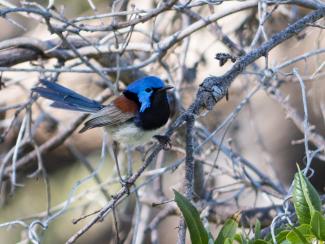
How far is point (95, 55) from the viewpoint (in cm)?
377

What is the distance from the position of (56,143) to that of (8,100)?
1.19 m

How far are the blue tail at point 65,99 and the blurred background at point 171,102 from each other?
0.33 ft

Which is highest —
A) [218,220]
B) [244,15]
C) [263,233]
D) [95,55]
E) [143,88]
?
[244,15]

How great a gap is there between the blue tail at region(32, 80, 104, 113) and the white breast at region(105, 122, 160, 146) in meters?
0.23

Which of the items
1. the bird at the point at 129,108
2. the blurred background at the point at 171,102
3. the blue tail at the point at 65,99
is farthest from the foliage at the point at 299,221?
the blue tail at the point at 65,99

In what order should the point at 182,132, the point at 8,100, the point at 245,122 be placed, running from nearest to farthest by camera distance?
the point at 182,132, the point at 8,100, the point at 245,122

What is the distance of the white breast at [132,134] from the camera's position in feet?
12.0

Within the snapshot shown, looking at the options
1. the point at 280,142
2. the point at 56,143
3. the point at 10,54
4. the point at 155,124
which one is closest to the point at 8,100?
the point at 56,143

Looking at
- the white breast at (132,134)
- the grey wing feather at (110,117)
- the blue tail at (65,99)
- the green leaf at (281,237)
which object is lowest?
the green leaf at (281,237)

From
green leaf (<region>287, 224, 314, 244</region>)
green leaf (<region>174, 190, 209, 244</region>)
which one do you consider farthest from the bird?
green leaf (<region>287, 224, 314, 244</region>)

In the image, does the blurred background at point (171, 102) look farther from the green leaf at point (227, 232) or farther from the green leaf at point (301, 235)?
the green leaf at point (301, 235)

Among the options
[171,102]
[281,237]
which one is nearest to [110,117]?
[171,102]

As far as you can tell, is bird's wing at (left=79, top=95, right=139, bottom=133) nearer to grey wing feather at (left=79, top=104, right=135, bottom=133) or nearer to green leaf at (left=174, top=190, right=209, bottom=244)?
grey wing feather at (left=79, top=104, right=135, bottom=133)

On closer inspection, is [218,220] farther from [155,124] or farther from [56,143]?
[56,143]
